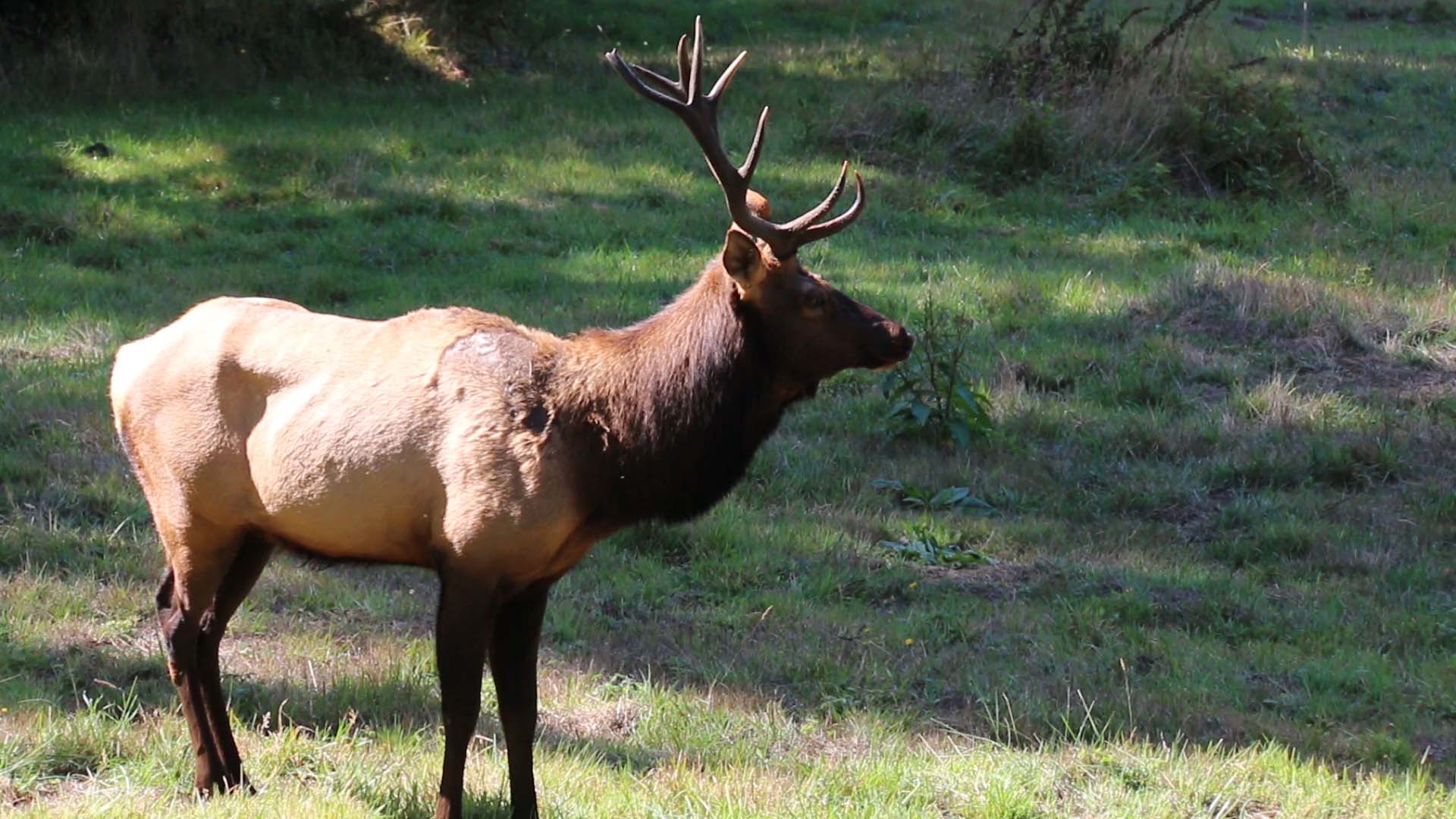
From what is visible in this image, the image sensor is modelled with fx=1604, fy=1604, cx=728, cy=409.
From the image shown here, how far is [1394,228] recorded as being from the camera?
13.4 metres

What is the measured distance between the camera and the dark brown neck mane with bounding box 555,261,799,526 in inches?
195

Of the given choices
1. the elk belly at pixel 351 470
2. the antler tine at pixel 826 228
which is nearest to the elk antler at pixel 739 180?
the antler tine at pixel 826 228

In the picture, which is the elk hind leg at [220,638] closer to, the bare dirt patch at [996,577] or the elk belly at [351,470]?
the elk belly at [351,470]

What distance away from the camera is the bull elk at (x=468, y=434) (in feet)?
15.7

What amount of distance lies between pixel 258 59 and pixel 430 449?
12.4 m

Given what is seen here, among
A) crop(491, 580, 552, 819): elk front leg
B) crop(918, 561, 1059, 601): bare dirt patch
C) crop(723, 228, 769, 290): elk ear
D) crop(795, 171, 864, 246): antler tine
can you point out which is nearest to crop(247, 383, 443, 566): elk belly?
crop(491, 580, 552, 819): elk front leg

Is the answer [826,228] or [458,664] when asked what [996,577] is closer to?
[826,228]

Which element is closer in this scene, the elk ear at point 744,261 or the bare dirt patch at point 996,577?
the elk ear at point 744,261

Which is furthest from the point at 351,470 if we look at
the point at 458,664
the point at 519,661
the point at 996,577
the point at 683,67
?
the point at 996,577

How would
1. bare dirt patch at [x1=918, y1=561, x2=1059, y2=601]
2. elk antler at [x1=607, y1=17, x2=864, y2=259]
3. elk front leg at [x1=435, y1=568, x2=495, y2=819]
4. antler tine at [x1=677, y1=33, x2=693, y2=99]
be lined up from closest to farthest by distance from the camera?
elk front leg at [x1=435, y1=568, x2=495, y2=819]
elk antler at [x1=607, y1=17, x2=864, y2=259]
antler tine at [x1=677, y1=33, x2=693, y2=99]
bare dirt patch at [x1=918, y1=561, x2=1059, y2=601]

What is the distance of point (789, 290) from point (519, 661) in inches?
57.4

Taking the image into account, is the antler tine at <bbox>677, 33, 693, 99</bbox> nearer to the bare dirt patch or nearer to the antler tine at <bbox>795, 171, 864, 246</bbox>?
the antler tine at <bbox>795, 171, 864, 246</bbox>

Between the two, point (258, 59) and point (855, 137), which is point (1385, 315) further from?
point (258, 59)

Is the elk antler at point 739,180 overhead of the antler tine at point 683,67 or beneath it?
beneath
